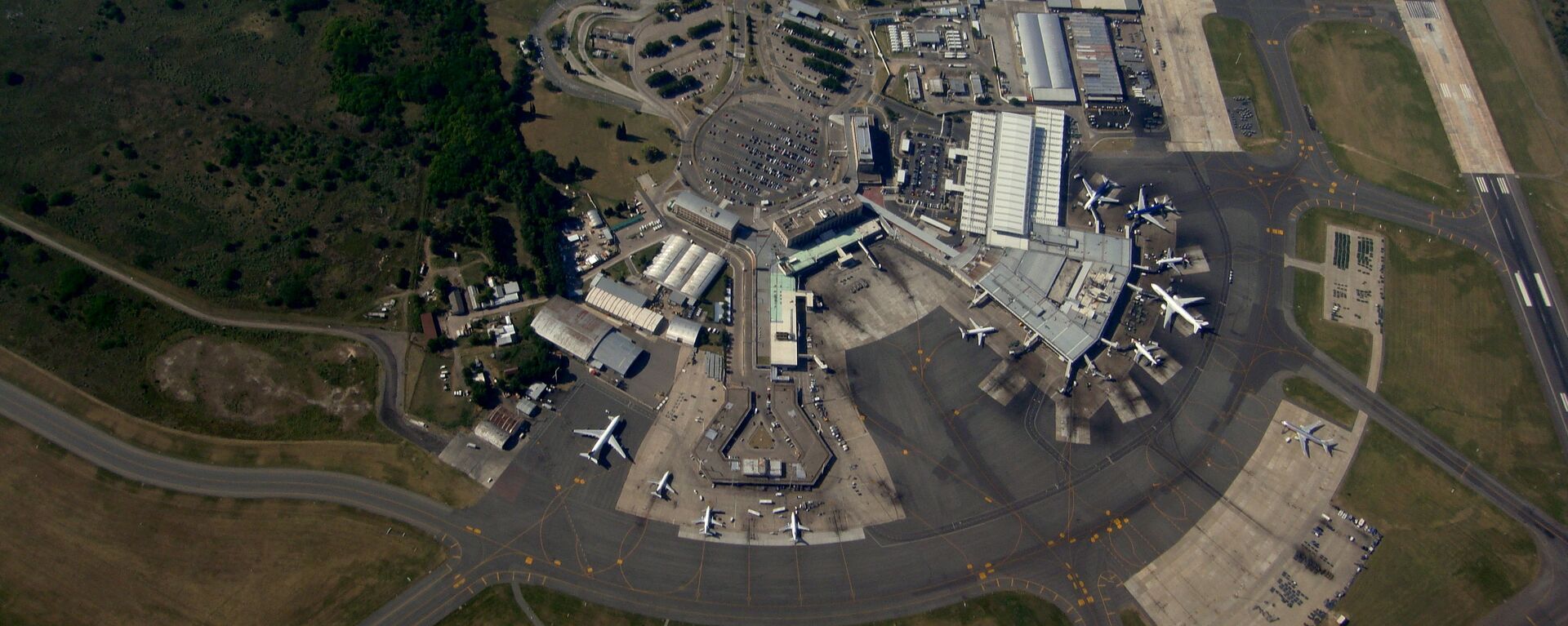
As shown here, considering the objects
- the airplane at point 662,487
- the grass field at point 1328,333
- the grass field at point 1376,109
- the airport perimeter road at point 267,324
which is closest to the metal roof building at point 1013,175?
the grass field at point 1328,333

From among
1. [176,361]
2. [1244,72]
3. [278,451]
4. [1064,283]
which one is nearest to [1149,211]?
[1064,283]

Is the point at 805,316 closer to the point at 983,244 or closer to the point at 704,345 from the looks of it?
the point at 704,345

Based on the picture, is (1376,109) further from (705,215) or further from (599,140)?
(599,140)

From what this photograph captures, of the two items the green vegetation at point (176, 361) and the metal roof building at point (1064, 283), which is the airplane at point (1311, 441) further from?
the green vegetation at point (176, 361)

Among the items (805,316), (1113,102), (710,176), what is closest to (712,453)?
(805,316)

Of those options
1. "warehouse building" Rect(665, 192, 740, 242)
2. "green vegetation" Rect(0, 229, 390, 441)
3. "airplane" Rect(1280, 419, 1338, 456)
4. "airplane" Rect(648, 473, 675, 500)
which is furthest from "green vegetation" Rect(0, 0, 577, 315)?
"airplane" Rect(1280, 419, 1338, 456)

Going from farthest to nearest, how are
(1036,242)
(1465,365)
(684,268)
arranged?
1. (1036,242)
2. (684,268)
3. (1465,365)
